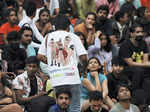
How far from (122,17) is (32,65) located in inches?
194

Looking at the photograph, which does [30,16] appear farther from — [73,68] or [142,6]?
[73,68]

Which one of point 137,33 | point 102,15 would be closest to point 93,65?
point 137,33

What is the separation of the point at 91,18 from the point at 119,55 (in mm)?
1836

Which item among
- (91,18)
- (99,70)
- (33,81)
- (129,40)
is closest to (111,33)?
(91,18)

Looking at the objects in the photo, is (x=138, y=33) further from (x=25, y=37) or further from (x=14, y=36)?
(x=14, y=36)

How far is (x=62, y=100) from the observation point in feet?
35.3

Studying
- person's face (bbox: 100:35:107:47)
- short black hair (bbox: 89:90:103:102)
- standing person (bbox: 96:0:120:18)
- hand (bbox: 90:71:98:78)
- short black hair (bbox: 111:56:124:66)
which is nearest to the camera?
short black hair (bbox: 89:90:103:102)

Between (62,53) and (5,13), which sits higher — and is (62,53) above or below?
below

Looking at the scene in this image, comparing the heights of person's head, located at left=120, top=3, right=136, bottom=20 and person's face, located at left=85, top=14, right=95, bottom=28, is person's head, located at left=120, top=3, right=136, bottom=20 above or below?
above

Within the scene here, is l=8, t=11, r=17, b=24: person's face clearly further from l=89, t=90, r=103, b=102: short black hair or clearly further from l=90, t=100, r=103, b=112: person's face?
l=90, t=100, r=103, b=112: person's face

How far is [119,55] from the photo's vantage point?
1365 cm

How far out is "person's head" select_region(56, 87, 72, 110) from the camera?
35.1ft

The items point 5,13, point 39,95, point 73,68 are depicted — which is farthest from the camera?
point 5,13

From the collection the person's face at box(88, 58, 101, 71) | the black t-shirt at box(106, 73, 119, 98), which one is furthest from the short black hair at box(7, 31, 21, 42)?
the black t-shirt at box(106, 73, 119, 98)
